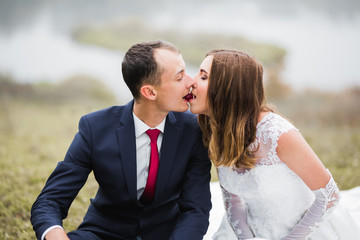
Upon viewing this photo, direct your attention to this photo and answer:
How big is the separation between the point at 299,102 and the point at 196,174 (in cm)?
745

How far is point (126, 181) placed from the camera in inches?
98.3

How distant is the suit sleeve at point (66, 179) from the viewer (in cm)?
243

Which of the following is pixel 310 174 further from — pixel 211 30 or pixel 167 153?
pixel 211 30

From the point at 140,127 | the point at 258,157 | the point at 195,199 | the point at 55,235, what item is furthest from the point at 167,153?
the point at 55,235

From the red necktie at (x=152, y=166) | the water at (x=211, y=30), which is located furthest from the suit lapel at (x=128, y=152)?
the water at (x=211, y=30)

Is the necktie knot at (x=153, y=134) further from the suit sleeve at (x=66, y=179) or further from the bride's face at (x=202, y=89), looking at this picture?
the suit sleeve at (x=66, y=179)

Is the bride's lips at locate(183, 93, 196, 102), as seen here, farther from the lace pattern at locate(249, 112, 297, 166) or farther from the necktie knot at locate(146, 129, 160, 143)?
the lace pattern at locate(249, 112, 297, 166)

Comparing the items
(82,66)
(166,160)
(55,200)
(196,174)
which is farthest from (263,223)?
(82,66)

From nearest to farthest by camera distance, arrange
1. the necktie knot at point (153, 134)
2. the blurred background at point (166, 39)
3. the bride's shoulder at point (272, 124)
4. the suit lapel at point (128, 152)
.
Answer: the bride's shoulder at point (272, 124) < the suit lapel at point (128, 152) < the necktie knot at point (153, 134) < the blurred background at point (166, 39)

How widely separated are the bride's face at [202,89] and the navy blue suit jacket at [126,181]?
20 cm

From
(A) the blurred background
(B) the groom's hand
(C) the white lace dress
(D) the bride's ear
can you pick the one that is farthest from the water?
(B) the groom's hand

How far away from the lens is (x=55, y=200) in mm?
2471

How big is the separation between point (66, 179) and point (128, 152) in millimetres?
444

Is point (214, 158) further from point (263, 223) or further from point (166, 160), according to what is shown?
point (263, 223)
